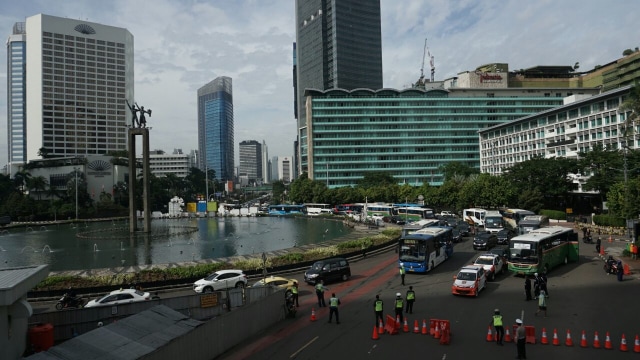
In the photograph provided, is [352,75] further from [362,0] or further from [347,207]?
[347,207]

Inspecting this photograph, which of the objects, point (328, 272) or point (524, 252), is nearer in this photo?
point (524, 252)

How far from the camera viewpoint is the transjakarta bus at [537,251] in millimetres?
27484

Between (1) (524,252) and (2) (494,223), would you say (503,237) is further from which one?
(1) (524,252)

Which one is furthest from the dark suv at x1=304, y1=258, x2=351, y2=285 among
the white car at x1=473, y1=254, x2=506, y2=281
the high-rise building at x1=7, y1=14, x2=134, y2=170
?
the high-rise building at x1=7, y1=14, x2=134, y2=170

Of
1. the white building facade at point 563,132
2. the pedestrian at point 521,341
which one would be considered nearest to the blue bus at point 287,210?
the white building facade at point 563,132

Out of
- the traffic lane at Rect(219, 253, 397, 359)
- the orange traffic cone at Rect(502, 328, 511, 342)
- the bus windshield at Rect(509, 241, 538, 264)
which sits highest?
the bus windshield at Rect(509, 241, 538, 264)

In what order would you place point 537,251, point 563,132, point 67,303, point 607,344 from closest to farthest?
point 607,344, point 67,303, point 537,251, point 563,132

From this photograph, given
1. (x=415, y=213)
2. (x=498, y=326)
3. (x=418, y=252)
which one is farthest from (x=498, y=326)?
(x=415, y=213)

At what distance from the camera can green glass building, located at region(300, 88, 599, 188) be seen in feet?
484

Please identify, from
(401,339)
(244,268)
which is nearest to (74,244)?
(244,268)

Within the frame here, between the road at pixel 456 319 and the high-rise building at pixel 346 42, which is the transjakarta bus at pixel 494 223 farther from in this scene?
the high-rise building at pixel 346 42

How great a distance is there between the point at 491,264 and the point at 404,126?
4944 inches

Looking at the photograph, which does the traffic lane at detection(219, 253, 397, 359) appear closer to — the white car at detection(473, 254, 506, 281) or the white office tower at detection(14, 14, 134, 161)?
the white car at detection(473, 254, 506, 281)

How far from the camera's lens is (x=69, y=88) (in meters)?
177
